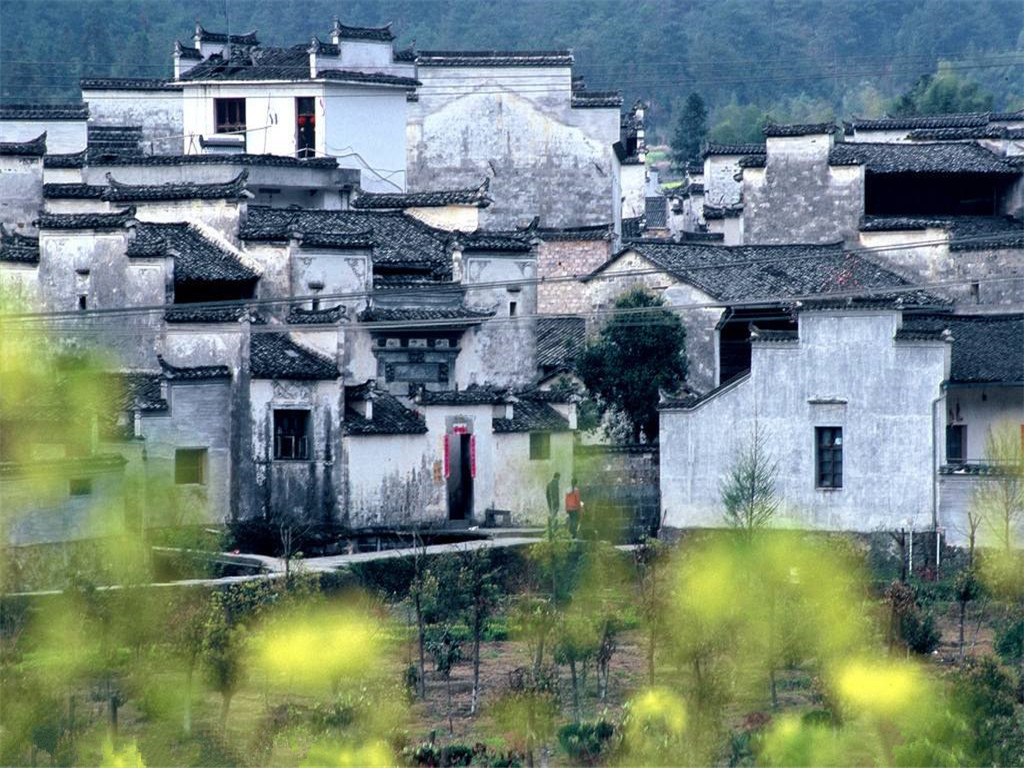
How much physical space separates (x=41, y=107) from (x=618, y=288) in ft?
47.0

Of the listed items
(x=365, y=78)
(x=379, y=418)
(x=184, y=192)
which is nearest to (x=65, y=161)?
(x=184, y=192)

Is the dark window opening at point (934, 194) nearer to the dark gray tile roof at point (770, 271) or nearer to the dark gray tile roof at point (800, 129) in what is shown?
the dark gray tile roof at point (800, 129)

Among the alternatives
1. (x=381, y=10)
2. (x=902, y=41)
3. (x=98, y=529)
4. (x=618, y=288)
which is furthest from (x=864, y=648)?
(x=902, y=41)

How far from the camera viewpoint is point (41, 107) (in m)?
49.5

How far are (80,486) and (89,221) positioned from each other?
6.18 meters

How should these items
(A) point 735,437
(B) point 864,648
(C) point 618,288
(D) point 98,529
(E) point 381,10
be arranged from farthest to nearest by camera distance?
(E) point 381,10 → (C) point 618,288 → (A) point 735,437 → (D) point 98,529 → (B) point 864,648

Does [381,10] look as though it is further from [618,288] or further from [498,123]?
[618,288]

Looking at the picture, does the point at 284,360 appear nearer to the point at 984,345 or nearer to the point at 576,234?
the point at 984,345

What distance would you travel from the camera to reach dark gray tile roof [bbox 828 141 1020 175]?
150 feet

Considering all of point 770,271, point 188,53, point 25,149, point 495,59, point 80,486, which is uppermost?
point 188,53

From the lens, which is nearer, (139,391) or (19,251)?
(139,391)

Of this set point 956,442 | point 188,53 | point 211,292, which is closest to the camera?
point 211,292

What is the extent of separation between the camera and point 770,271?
4109 centimetres

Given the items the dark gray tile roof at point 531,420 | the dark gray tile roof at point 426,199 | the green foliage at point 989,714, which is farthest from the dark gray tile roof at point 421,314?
the green foliage at point 989,714
